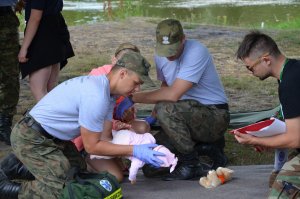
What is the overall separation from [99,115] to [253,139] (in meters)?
0.75

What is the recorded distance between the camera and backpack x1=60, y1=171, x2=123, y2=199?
10.4ft

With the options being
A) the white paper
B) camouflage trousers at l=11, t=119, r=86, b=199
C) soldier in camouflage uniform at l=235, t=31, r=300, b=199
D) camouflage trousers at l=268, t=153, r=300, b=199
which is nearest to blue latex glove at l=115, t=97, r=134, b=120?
camouflage trousers at l=11, t=119, r=86, b=199

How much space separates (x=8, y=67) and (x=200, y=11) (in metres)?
11.3

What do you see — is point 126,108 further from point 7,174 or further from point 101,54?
point 101,54

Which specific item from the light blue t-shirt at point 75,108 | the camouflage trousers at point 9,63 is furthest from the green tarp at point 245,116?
the light blue t-shirt at point 75,108

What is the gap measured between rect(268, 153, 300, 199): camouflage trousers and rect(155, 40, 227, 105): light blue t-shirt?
3.53 feet

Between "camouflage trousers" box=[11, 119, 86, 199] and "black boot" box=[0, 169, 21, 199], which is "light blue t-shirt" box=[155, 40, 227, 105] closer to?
"camouflage trousers" box=[11, 119, 86, 199]

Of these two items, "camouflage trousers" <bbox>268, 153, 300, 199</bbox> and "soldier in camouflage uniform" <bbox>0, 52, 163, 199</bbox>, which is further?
"soldier in camouflage uniform" <bbox>0, 52, 163, 199</bbox>

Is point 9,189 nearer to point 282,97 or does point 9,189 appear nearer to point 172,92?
point 172,92

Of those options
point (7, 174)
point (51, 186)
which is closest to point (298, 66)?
point (51, 186)

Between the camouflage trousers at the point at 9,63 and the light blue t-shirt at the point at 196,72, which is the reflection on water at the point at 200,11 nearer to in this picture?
the camouflage trousers at the point at 9,63

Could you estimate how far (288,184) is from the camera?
122 inches

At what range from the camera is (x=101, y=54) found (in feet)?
28.8

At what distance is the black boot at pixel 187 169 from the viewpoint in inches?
152
